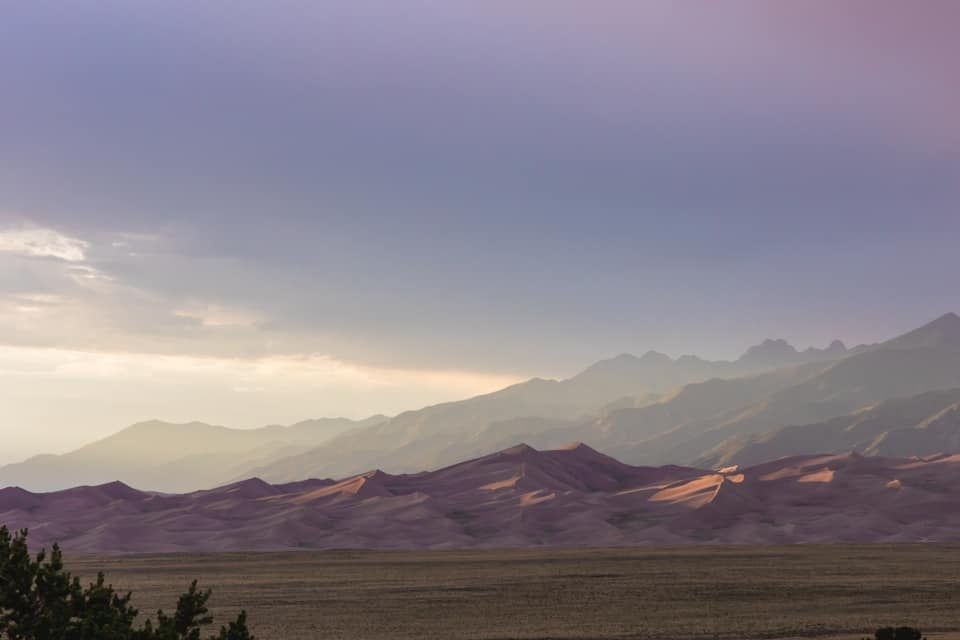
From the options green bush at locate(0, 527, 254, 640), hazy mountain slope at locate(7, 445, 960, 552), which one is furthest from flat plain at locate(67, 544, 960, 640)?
green bush at locate(0, 527, 254, 640)

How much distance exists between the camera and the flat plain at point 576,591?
51.9 metres

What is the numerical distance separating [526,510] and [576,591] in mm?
67357

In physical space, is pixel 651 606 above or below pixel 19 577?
below

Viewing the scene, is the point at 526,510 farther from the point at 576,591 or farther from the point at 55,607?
the point at 55,607

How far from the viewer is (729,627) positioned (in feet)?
167

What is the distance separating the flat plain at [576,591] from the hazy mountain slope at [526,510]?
18.5 metres

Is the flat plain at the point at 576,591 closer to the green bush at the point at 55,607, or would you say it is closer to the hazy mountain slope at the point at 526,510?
the hazy mountain slope at the point at 526,510

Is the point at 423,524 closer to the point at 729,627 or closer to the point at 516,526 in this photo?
the point at 516,526

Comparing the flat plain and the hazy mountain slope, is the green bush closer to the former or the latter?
the flat plain

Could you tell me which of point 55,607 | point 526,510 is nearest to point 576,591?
point 55,607

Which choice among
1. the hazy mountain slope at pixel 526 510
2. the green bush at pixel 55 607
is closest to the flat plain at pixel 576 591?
the hazy mountain slope at pixel 526 510

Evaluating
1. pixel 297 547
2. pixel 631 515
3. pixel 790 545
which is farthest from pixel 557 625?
pixel 631 515

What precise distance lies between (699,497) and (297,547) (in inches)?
2095

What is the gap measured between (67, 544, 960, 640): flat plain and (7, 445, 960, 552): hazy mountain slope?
18497mm
